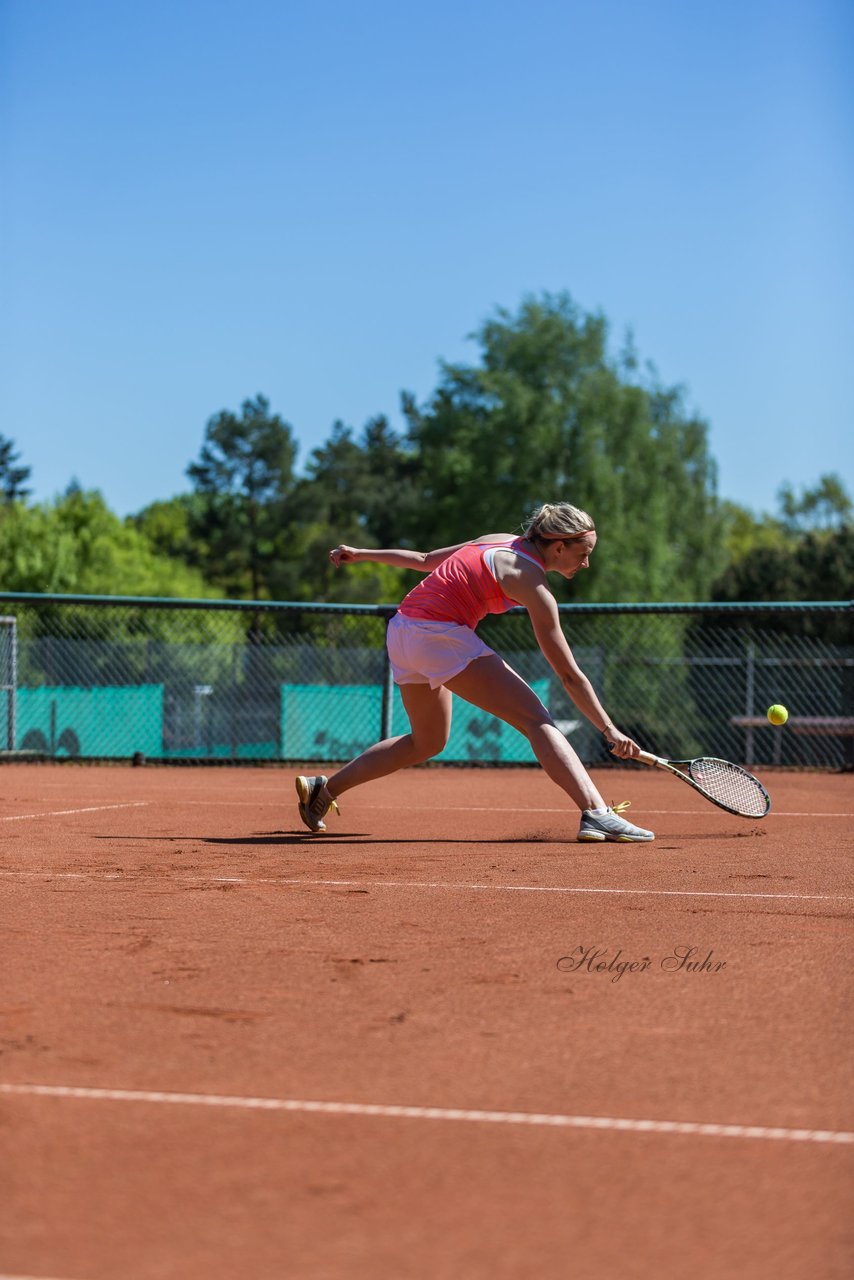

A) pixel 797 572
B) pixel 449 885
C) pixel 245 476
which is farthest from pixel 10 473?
pixel 449 885

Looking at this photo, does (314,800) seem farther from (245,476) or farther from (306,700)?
(245,476)

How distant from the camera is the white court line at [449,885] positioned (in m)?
5.57

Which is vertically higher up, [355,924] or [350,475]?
[350,475]

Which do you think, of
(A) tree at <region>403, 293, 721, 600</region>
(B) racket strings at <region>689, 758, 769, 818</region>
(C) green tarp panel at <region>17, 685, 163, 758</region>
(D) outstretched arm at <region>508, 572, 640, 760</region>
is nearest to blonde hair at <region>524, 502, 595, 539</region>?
(D) outstretched arm at <region>508, 572, 640, 760</region>

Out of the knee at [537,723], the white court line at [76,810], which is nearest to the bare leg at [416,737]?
the knee at [537,723]

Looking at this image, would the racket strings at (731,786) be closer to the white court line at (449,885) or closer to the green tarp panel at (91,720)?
the white court line at (449,885)

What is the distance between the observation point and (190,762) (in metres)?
14.8

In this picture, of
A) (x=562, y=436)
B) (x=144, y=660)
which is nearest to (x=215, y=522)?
(x=562, y=436)

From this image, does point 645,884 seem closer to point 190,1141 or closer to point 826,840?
point 826,840

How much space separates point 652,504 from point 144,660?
3204cm

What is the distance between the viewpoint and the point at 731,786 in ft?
26.8

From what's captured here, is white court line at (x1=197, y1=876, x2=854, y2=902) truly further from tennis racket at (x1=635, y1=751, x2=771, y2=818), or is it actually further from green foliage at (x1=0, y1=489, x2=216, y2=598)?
green foliage at (x1=0, y1=489, x2=216, y2=598)
